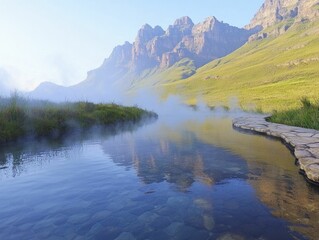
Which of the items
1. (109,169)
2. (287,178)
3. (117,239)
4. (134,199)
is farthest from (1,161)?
(287,178)

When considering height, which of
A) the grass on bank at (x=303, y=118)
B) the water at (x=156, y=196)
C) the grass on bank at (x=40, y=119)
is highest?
the grass on bank at (x=40, y=119)

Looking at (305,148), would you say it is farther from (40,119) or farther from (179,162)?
(40,119)

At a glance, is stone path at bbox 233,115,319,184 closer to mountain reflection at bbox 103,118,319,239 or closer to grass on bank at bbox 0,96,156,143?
mountain reflection at bbox 103,118,319,239

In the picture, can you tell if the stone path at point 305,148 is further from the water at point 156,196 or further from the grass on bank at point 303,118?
the grass on bank at point 303,118

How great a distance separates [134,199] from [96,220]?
1202mm

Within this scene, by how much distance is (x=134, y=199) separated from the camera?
6.29 metres

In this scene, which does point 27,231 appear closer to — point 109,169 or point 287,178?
point 109,169

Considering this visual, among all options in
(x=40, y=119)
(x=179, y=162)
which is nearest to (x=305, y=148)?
(x=179, y=162)

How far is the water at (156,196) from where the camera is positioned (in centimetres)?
484

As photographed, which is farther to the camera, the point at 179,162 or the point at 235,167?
the point at 179,162

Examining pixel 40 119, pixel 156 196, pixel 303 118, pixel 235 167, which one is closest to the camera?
pixel 156 196

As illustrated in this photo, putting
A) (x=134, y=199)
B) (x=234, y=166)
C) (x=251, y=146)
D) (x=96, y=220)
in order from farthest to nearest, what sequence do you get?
(x=251, y=146), (x=234, y=166), (x=134, y=199), (x=96, y=220)

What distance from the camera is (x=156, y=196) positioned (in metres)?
6.44

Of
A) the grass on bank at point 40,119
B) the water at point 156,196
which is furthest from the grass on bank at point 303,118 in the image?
the grass on bank at point 40,119
